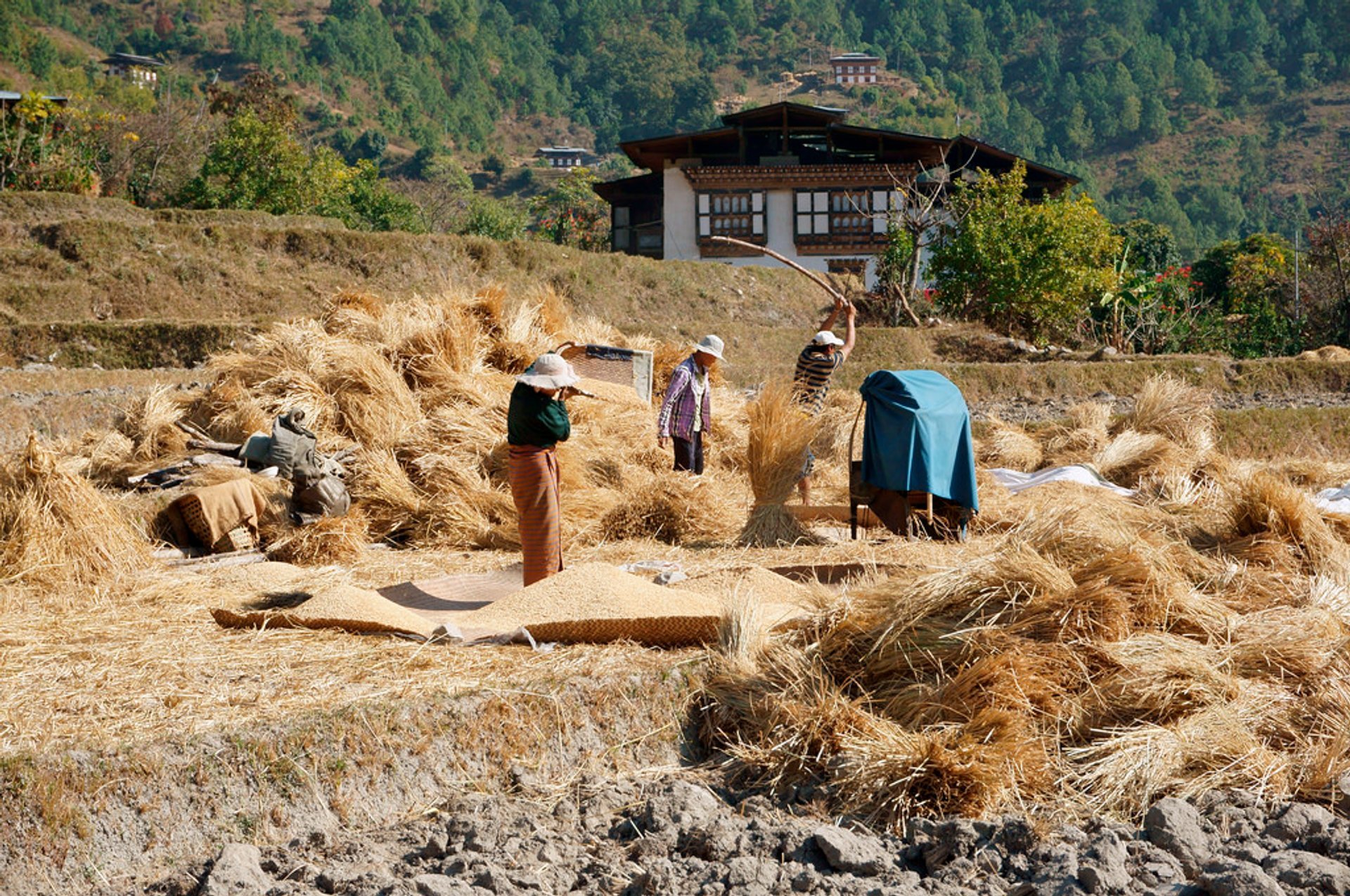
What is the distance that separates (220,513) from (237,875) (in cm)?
469

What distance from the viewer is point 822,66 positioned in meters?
120

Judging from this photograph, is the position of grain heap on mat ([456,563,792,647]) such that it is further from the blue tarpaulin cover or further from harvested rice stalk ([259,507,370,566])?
harvested rice stalk ([259,507,370,566])

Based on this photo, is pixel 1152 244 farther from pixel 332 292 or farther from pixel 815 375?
pixel 815 375

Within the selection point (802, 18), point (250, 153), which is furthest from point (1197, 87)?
point (250, 153)

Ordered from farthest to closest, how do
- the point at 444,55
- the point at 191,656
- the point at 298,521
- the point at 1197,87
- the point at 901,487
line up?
1. the point at 444,55
2. the point at 1197,87
3. the point at 298,521
4. the point at 901,487
5. the point at 191,656

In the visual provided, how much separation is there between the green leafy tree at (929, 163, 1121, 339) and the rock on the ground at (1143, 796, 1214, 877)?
18.0m

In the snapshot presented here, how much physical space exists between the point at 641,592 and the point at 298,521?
3.57 meters

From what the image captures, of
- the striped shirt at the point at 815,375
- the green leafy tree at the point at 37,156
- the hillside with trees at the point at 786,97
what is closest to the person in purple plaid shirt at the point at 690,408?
the striped shirt at the point at 815,375

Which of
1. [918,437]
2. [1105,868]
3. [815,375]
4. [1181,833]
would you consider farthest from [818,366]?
[1105,868]

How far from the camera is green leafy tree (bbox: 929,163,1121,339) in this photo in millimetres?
21281

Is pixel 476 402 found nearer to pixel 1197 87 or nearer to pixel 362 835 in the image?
pixel 362 835

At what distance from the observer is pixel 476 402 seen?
999cm

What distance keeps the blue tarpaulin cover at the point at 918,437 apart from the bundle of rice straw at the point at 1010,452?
446 centimetres

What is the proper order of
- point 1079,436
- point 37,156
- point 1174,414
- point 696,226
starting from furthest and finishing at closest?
point 696,226
point 37,156
point 1174,414
point 1079,436
